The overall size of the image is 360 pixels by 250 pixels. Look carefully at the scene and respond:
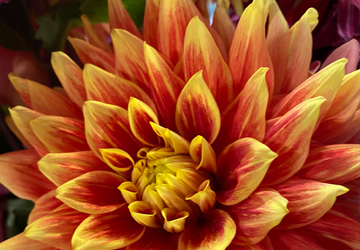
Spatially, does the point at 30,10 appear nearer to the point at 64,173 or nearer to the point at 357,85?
the point at 64,173

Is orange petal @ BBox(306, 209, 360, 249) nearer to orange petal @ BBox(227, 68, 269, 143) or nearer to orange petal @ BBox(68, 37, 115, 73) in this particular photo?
orange petal @ BBox(227, 68, 269, 143)

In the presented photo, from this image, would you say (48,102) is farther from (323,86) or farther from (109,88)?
(323,86)

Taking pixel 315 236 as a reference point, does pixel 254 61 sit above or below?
above

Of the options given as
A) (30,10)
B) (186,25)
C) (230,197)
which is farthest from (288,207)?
(30,10)

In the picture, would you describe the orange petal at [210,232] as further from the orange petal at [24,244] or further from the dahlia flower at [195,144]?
the orange petal at [24,244]

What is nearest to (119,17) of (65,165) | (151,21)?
(151,21)

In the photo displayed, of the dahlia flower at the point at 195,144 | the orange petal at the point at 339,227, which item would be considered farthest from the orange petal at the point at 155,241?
the orange petal at the point at 339,227
